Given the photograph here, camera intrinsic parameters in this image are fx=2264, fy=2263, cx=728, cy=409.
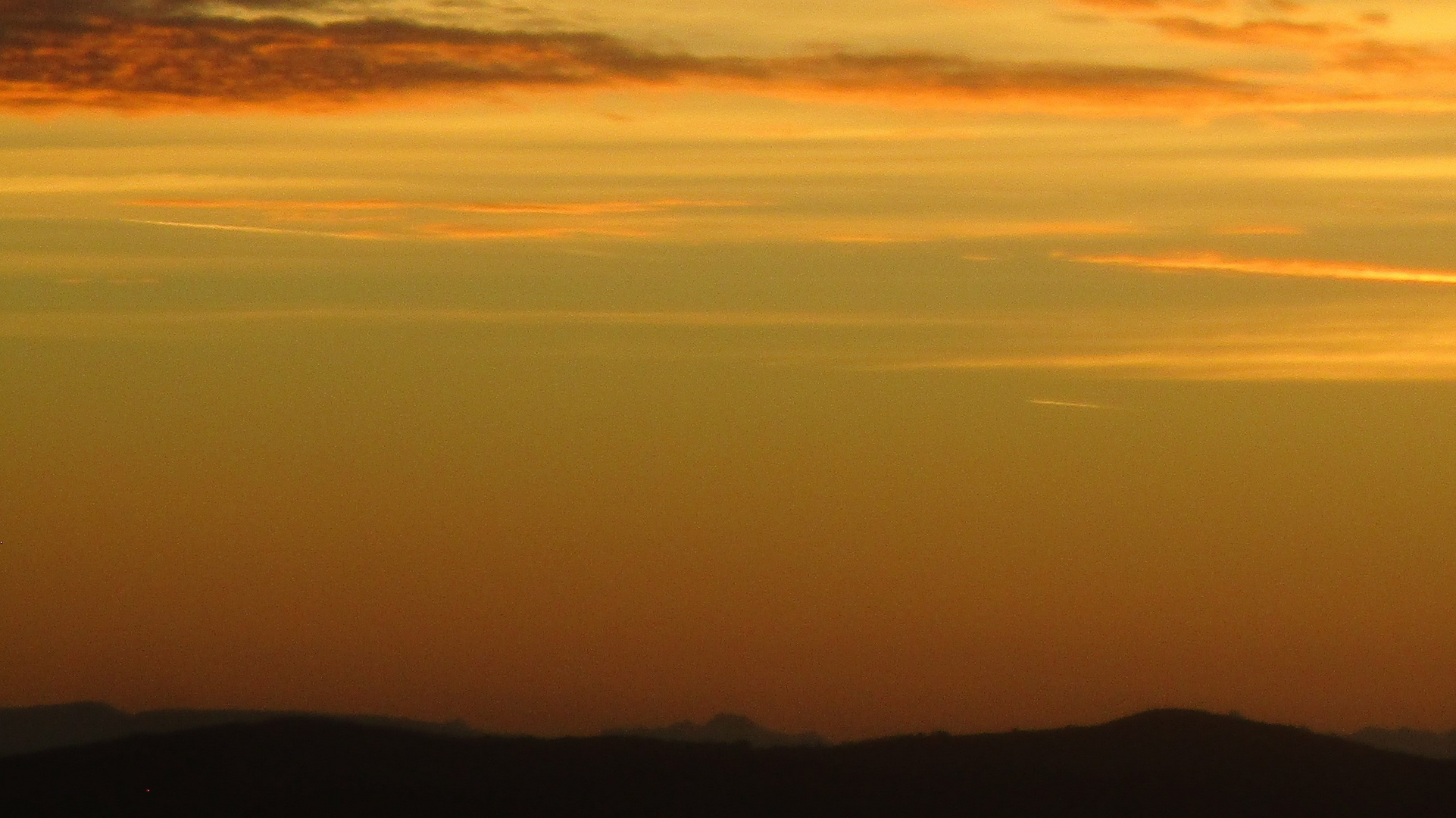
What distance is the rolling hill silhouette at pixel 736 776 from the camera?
6931cm

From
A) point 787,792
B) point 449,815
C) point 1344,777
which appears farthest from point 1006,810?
point 449,815

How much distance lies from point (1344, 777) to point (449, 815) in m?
28.8

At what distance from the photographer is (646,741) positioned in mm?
75688

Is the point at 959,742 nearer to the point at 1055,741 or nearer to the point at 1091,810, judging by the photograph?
the point at 1055,741

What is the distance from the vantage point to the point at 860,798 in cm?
7012

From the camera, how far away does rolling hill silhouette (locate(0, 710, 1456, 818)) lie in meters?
69.3

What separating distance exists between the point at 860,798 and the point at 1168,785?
9832 millimetres

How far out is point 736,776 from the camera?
71.8 meters

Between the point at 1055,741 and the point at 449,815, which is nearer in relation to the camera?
the point at 449,815

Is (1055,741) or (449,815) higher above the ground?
(1055,741)

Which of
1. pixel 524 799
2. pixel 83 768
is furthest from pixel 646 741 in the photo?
pixel 83 768

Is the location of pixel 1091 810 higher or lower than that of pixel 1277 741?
lower

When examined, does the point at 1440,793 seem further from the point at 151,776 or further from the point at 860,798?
the point at 151,776

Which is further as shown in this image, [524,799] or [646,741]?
[646,741]
